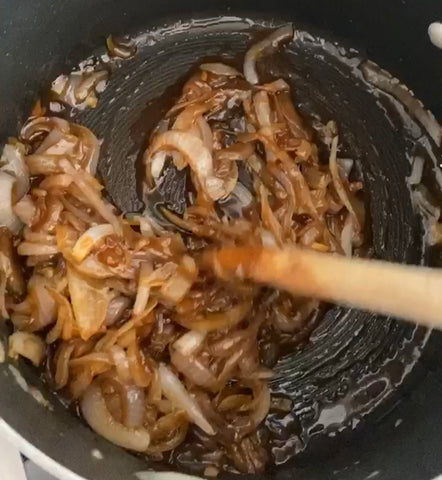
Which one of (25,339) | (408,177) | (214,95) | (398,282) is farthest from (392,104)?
(25,339)

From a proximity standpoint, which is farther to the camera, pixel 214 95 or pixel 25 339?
pixel 214 95

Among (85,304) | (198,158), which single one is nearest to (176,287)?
(85,304)

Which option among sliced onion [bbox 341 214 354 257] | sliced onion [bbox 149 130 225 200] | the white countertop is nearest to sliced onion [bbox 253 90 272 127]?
sliced onion [bbox 149 130 225 200]

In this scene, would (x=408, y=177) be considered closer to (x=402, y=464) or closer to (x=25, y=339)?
(x=402, y=464)

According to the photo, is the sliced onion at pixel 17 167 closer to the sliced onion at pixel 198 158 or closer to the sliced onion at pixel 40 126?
the sliced onion at pixel 40 126

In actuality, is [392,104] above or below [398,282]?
below

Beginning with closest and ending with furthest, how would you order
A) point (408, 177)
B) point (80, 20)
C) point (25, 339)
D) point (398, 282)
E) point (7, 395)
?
1. point (398, 282)
2. point (7, 395)
3. point (25, 339)
4. point (80, 20)
5. point (408, 177)

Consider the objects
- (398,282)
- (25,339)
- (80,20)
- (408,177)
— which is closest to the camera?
(398,282)

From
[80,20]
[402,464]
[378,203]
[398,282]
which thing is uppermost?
[80,20]
